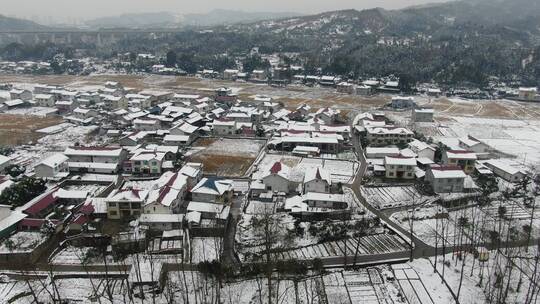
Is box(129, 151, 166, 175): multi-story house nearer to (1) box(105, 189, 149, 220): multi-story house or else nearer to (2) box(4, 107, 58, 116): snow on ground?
(1) box(105, 189, 149, 220): multi-story house

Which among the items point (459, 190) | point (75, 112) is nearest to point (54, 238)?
point (459, 190)

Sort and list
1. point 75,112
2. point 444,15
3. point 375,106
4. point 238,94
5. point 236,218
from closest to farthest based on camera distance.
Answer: point 236,218 < point 75,112 < point 375,106 < point 238,94 < point 444,15

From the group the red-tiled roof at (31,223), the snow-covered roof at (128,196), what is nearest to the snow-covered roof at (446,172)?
the snow-covered roof at (128,196)

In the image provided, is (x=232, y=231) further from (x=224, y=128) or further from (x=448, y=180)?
(x=224, y=128)

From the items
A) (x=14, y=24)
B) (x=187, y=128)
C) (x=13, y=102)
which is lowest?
(x=187, y=128)

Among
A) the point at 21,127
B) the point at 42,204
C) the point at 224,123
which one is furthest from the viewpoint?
the point at 21,127

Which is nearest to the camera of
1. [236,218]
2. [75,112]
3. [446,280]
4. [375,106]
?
[446,280]

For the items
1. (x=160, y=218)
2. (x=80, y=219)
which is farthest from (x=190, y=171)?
(x=80, y=219)

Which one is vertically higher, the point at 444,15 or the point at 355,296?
the point at 444,15

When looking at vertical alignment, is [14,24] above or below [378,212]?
above

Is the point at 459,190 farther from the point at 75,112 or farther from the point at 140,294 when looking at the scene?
the point at 75,112

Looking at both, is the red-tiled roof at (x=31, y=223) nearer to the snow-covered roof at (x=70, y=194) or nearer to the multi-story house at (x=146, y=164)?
the snow-covered roof at (x=70, y=194)
